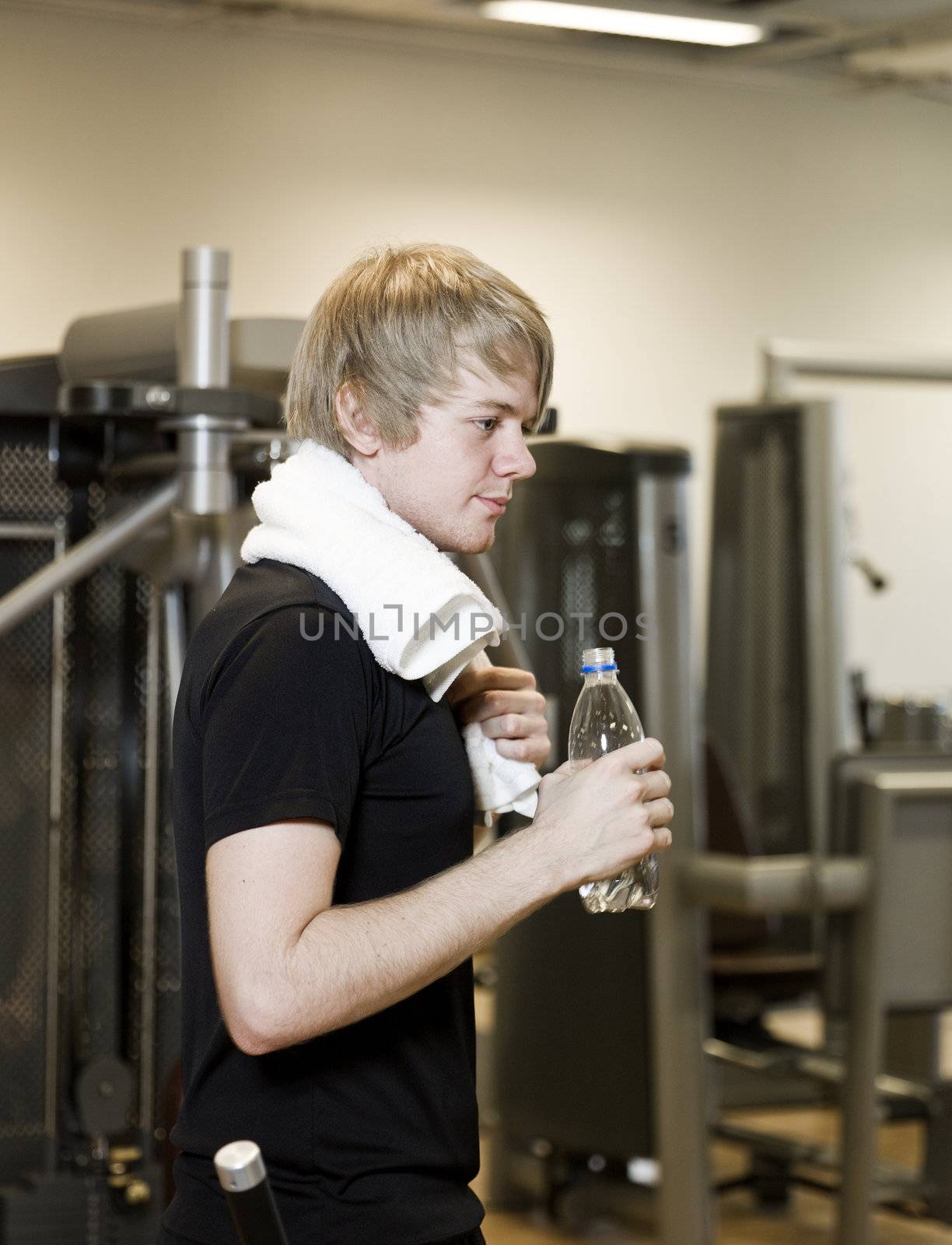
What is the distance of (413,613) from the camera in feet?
3.41

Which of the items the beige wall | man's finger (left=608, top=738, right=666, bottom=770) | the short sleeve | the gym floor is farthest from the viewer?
the beige wall

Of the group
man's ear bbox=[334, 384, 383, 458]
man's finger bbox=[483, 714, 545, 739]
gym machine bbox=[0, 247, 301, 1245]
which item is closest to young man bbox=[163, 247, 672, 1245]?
man's ear bbox=[334, 384, 383, 458]

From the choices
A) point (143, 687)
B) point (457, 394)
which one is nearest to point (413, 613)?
point (457, 394)

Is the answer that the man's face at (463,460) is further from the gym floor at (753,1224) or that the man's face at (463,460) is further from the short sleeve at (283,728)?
the gym floor at (753,1224)

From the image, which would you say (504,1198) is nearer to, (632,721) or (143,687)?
(143,687)

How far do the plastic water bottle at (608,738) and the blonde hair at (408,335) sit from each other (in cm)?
28

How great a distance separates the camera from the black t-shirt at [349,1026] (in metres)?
1.00

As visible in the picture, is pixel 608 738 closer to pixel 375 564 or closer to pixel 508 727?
pixel 508 727

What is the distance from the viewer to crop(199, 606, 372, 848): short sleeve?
96 centimetres

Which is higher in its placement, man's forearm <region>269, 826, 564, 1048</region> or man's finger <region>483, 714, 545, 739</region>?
man's finger <region>483, 714, 545, 739</region>

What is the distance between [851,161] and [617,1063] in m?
3.77

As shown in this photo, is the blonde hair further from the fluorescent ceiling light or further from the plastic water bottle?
the fluorescent ceiling light

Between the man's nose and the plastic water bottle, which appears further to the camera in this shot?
the plastic water bottle

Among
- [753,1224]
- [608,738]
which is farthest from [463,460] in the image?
[753,1224]
